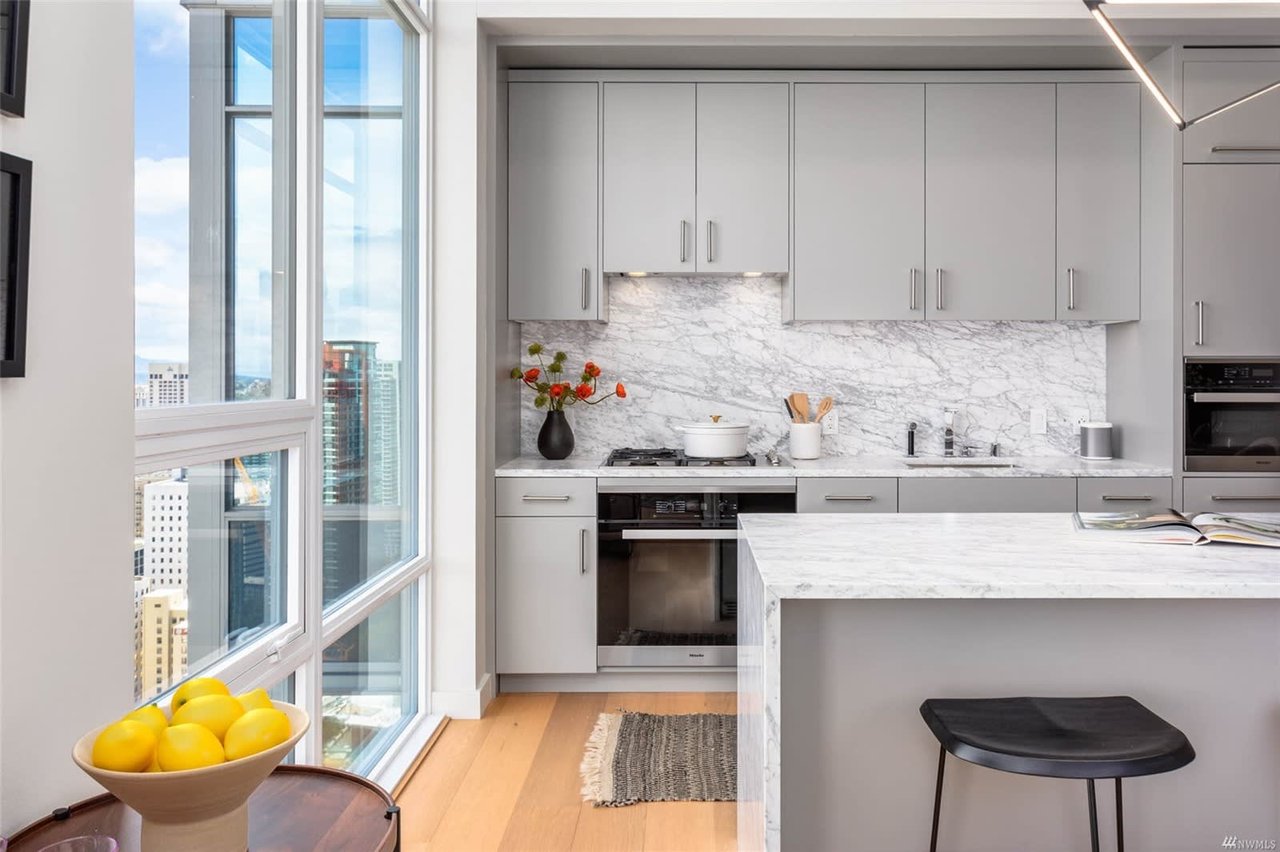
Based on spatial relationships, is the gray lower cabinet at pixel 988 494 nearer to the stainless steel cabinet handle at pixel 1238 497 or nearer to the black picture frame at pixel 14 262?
the stainless steel cabinet handle at pixel 1238 497

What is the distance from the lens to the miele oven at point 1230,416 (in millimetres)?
3430

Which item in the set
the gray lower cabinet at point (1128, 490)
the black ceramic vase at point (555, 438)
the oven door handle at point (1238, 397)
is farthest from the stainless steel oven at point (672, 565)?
the oven door handle at point (1238, 397)

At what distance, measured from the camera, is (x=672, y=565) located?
347 cm

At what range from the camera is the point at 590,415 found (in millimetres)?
4043

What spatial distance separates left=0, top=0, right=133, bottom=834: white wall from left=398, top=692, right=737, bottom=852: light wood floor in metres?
1.40

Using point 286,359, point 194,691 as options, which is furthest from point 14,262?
point 286,359

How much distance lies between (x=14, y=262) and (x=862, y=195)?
3200 mm

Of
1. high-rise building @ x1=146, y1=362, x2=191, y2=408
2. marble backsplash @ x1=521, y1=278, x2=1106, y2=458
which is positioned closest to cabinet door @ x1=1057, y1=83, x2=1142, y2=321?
marble backsplash @ x1=521, y1=278, x2=1106, y2=458

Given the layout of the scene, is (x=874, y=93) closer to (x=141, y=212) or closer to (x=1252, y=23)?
(x=1252, y=23)

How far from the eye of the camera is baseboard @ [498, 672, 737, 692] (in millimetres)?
3564

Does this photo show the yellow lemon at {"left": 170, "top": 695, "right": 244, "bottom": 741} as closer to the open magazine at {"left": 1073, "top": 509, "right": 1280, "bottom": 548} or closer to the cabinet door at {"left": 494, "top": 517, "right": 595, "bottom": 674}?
the open magazine at {"left": 1073, "top": 509, "right": 1280, "bottom": 548}

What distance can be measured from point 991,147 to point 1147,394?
119cm

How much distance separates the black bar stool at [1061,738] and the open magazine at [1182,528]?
0.46m

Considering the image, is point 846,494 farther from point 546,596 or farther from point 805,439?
point 546,596
